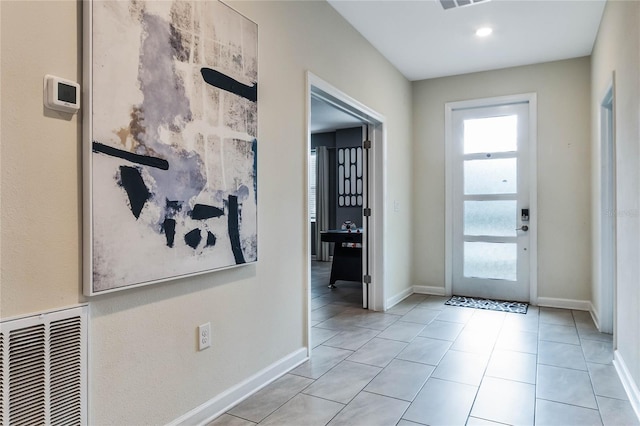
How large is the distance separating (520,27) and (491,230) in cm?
225

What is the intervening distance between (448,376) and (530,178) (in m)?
2.94

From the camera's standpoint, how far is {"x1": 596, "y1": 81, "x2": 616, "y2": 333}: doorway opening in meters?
3.55

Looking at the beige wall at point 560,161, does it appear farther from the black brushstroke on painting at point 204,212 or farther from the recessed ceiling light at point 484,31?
the black brushstroke on painting at point 204,212

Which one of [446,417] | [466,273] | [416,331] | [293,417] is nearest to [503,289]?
[466,273]

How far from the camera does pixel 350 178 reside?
8.39m

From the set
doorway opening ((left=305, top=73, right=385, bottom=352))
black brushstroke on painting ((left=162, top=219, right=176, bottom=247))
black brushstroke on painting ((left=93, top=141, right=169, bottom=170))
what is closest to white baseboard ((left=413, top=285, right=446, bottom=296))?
doorway opening ((left=305, top=73, right=385, bottom=352))

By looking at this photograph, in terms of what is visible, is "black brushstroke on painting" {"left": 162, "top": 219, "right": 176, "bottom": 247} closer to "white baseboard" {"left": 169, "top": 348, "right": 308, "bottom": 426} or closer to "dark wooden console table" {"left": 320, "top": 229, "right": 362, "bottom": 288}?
"white baseboard" {"left": 169, "top": 348, "right": 308, "bottom": 426}

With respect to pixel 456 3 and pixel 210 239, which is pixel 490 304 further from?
pixel 210 239

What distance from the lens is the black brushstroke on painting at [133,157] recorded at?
1.53m

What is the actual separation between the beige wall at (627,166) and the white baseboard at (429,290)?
2.32 m

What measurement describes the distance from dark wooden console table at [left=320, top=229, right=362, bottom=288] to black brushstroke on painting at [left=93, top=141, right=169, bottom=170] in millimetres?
3813

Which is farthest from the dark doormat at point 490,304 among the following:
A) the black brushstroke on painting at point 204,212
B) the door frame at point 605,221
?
the black brushstroke on painting at point 204,212

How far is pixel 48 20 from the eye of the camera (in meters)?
1.40

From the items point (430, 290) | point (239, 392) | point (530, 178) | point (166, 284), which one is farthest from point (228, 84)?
point (430, 290)
